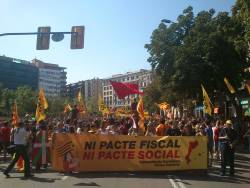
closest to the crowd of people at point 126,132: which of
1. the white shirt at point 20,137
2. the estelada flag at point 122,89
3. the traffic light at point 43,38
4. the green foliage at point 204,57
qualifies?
the white shirt at point 20,137

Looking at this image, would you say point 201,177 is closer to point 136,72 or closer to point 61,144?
point 61,144

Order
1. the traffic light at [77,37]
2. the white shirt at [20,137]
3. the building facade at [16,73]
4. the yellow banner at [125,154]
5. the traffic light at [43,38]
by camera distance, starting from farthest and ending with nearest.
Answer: the building facade at [16,73] → the traffic light at [43,38] → the traffic light at [77,37] → the yellow banner at [125,154] → the white shirt at [20,137]

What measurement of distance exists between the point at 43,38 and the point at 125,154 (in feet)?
28.6

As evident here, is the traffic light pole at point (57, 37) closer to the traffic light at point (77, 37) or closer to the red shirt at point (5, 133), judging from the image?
the traffic light at point (77, 37)

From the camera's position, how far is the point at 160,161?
1596 cm

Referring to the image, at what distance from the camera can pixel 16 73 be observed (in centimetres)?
16650

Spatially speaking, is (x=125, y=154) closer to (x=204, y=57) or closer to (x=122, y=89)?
(x=122, y=89)

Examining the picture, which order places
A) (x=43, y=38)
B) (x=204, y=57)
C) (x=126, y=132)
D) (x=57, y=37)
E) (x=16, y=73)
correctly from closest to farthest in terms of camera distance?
(x=126, y=132) → (x=43, y=38) → (x=57, y=37) → (x=204, y=57) → (x=16, y=73)

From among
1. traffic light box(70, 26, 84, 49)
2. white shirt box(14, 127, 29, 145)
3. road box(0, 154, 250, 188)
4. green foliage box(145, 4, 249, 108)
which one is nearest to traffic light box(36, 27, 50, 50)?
traffic light box(70, 26, 84, 49)

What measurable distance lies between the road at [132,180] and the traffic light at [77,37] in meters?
7.33

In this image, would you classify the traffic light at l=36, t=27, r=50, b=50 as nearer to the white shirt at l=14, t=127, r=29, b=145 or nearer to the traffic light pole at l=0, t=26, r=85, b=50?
the traffic light pole at l=0, t=26, r=85, b=50

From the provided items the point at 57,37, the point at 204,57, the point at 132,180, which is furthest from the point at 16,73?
the point at 132,180

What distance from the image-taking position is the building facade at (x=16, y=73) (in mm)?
162125

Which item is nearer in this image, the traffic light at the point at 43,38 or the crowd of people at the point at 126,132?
the crowd of people at the point at 126,132
